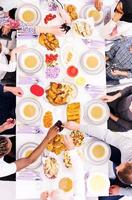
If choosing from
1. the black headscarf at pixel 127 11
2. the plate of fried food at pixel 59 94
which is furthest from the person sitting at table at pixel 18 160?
the black headscarf at pixel 127 11

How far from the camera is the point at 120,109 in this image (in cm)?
180

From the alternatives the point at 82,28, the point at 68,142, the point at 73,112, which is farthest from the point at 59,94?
the point at 82,28

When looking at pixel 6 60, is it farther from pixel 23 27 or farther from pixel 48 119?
pixel 48 119

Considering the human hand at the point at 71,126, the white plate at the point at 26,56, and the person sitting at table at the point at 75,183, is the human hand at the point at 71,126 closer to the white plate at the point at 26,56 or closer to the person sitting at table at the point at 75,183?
the person sitting at table at the point at 75,183

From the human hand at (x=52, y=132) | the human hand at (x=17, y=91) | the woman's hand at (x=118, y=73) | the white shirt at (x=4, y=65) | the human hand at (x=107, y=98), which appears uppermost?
the white shirt at (x=4, y=65)

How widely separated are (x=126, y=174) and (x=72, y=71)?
1.52 ft

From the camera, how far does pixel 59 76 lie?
1805 mm

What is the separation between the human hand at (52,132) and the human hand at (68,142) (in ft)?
0.13

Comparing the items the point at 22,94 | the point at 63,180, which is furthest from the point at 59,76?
the point at 63,180

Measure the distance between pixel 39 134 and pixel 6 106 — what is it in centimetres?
17

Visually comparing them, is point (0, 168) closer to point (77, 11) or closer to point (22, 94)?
point (22, 94)

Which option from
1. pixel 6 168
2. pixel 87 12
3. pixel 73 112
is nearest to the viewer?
pixel 6 168

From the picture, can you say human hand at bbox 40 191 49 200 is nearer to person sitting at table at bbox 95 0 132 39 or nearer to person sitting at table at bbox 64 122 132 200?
person sitting at table at bbox 64 122 132 200

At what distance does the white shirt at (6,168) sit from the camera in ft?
5.49
